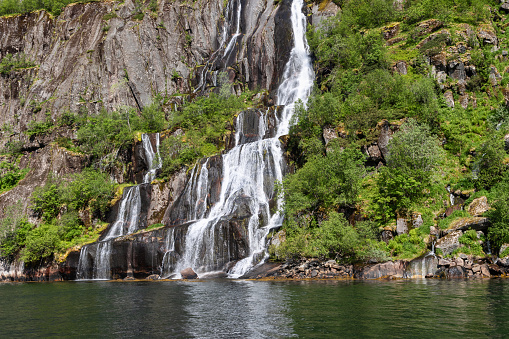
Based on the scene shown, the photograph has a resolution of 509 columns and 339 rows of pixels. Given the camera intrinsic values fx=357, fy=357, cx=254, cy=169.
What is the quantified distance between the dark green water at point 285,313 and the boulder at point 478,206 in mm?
7419

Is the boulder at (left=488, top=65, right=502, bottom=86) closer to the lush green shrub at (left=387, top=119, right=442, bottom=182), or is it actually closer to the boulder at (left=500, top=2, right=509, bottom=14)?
the lush green shrub at (left=387, top=119, right=442, bottom=182)

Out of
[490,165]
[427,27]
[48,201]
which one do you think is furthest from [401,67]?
[48,201]

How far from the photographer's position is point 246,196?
44938 mm

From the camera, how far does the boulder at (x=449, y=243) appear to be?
91.9ft

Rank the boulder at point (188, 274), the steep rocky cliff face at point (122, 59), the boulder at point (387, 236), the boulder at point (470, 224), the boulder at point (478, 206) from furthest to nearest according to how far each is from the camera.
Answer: the steep rocky cliff face at point (122, 59) < the boulder at point (188, 274) < the boulder at point (387, 236) < the boulder at point (478, 206) < the boulder at point (470, 224)

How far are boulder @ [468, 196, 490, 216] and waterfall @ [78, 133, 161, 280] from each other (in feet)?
125

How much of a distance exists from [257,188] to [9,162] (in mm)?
59019

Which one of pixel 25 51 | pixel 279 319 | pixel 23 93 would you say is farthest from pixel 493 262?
pixel 25 51

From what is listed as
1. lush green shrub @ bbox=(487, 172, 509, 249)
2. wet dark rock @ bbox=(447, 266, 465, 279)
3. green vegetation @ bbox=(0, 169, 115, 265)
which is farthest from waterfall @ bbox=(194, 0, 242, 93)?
wet dark rock @ bbox=(447, 266, 465, 279)

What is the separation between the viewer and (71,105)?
261 feet

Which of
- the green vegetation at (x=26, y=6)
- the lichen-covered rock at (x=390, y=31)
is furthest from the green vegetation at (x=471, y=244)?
the green vegetation at (x=26, y=6)

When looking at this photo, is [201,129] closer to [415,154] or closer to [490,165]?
[415,154]

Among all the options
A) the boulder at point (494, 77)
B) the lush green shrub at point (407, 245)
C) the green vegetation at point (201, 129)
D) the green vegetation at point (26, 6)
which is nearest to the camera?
the lush green shrub at point (407, 245)

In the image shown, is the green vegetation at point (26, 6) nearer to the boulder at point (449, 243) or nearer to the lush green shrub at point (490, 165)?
the lush green shrub at point (490, 165)
